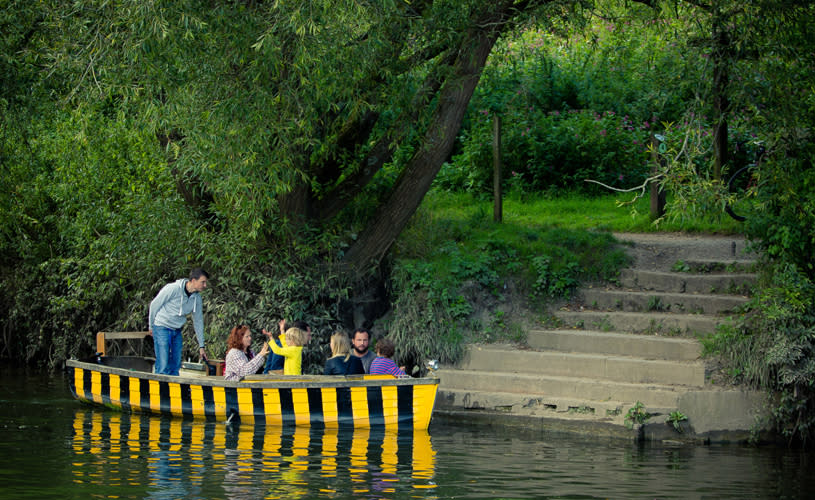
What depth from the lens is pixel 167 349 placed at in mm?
14062

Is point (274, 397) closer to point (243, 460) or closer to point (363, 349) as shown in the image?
point (363, 349)

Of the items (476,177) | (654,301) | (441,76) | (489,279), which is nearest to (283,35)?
(441,76)

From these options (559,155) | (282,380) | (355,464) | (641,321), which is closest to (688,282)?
(641,321)

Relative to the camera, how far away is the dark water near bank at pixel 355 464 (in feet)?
31.1

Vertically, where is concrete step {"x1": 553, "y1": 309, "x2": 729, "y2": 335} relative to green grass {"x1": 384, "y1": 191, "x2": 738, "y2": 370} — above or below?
below

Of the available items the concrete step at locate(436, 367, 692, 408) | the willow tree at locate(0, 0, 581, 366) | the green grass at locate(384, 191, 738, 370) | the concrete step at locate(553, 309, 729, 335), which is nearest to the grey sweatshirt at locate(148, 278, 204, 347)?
the willow tree at locate(0, 0, 581, 366)

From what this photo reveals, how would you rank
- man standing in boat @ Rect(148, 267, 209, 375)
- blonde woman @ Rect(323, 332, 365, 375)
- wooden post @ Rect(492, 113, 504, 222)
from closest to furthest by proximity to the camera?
blonde woman @ Rect(323, 332, 365, 375) < man standing in boat @ Rect(148, 267, 209, 375) < wooden post @ Rect(492, 113, 504, 222)

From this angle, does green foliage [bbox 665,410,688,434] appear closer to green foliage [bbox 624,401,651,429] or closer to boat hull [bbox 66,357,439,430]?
green foliage [bbox 624,401,651,429]

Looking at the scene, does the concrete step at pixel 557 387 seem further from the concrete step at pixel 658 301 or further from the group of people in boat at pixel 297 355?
the concrete step at pixel 658 301

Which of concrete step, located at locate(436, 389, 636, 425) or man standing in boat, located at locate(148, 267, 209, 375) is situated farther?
man standing in boat, located at locate(148, 267, 209, 375)

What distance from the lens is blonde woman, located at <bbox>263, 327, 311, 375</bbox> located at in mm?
13164

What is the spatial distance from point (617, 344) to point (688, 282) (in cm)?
→ 184

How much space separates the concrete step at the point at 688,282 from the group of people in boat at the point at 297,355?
173 inches

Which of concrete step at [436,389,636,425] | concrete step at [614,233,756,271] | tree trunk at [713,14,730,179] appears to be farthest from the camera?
concrete step at [614,233,756,271]
